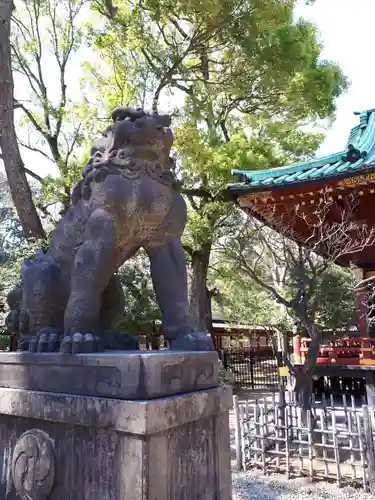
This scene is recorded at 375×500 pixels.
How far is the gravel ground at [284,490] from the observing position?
163 inches

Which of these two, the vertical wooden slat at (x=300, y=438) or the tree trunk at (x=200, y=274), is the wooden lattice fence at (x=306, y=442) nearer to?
the vertical wooden slat at (x=300, y=438)

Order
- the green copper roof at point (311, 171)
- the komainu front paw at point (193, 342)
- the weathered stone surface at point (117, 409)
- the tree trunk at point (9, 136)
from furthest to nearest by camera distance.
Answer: the green copper roof at point (311, 171) → the tree trunk at point (9, 136) → the komainu front paw at point (193, 342) → the weathered stone surface at point (117, 409)

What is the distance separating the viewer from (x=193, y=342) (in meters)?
2.27

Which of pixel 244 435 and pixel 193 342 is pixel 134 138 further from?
pixel 244 435

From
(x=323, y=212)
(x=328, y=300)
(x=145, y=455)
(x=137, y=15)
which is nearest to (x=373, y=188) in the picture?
(x=323, y=212)

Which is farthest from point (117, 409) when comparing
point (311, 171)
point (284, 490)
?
point (311, 171)

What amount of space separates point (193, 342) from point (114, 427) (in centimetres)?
61

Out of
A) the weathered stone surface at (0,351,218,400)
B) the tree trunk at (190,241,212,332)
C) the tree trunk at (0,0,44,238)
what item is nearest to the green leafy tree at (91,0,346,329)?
the tree trunk at (190,241,212,332)

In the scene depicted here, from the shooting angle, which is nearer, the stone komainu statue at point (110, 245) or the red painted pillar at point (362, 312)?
the stone komainu statue at point (110, 245)

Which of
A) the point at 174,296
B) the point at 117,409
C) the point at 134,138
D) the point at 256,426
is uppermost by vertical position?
the point at 134,138

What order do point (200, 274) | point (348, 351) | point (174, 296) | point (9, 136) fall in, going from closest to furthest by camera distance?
1. point (174, 296)
2. point (9, 136)
3. point (348, 351)
4. point (200, 274)

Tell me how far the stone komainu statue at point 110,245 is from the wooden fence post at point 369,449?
282cm

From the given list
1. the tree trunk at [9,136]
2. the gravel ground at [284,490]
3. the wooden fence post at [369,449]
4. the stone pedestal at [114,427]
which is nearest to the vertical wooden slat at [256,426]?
the gravel ground at [284,490]

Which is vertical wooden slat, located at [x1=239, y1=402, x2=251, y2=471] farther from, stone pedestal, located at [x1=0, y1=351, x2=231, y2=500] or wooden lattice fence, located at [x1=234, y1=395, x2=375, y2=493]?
stone pedestal, located at [x1=0, y1=351, x2=231, y2=500]
